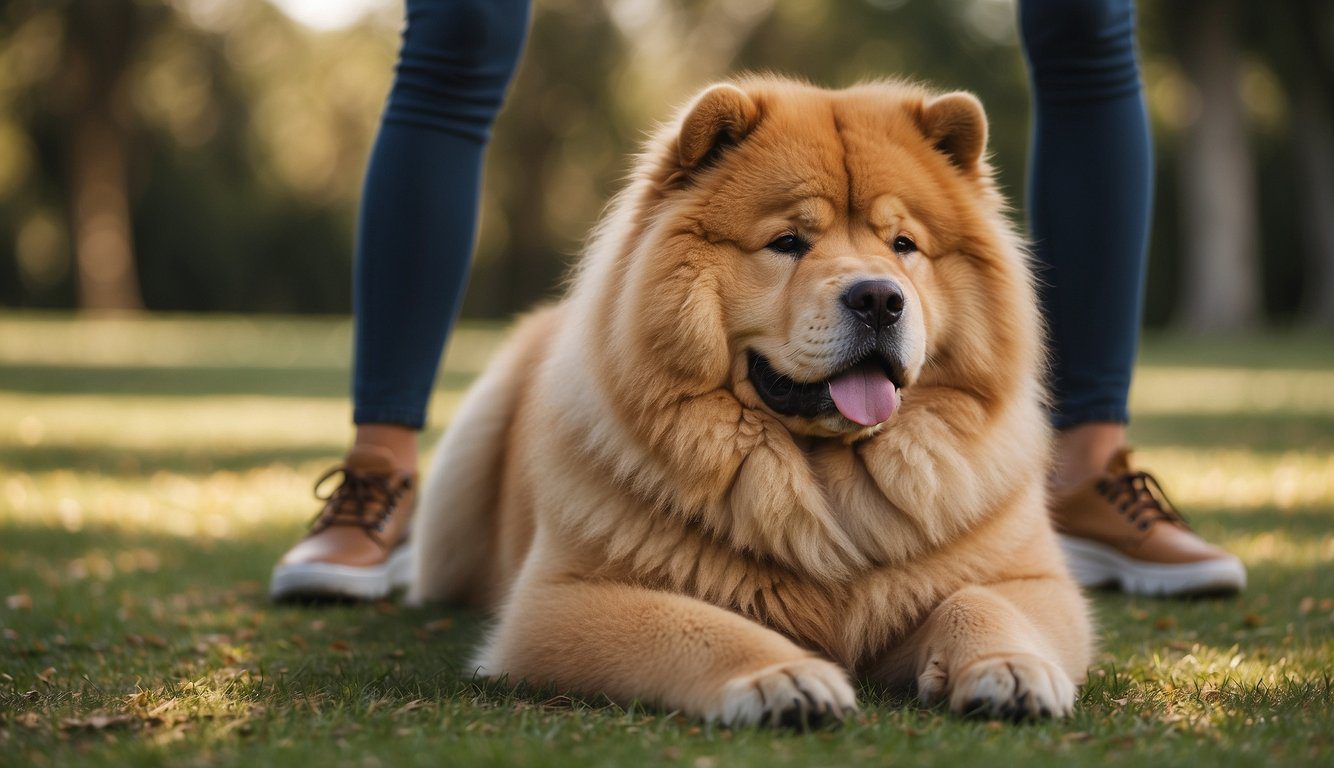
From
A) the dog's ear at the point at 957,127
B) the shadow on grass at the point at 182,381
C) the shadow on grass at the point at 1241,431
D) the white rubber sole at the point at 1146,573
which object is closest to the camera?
the dog's ear at the point at 957,127

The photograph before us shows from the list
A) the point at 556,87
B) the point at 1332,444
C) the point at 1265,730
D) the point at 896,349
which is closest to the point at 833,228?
the point at 896,349

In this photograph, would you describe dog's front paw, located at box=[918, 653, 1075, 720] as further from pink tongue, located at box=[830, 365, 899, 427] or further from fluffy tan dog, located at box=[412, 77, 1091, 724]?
pink tongue, located at box=[830, 365, 899, 427]

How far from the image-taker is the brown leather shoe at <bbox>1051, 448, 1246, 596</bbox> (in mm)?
3297

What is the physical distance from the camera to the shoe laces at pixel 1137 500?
3402mm

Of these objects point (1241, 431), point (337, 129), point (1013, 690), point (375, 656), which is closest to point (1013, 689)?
point (1013, 690)

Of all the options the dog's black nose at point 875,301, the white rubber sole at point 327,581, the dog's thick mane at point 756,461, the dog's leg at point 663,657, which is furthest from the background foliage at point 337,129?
the dog's leg at point 663,657

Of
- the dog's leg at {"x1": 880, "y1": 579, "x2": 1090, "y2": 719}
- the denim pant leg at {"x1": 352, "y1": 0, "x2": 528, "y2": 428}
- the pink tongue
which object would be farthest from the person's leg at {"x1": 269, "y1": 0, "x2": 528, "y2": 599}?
the dog's leg at {"x1": 880, "y1": 579, "x2": 1090, "y2": 719}

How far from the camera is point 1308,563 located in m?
3.69

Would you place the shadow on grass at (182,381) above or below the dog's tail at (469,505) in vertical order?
below

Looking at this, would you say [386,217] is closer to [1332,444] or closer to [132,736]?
[132,736]

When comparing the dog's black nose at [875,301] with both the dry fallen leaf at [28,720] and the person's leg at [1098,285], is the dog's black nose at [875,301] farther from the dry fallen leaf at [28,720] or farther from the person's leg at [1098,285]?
the dry fallen leaf at [28,720]

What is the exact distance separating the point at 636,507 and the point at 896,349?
0.61 meters

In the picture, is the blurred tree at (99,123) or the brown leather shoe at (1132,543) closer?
the brown leather shoe at (1132,543)

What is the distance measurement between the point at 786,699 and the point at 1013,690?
0.40 m
